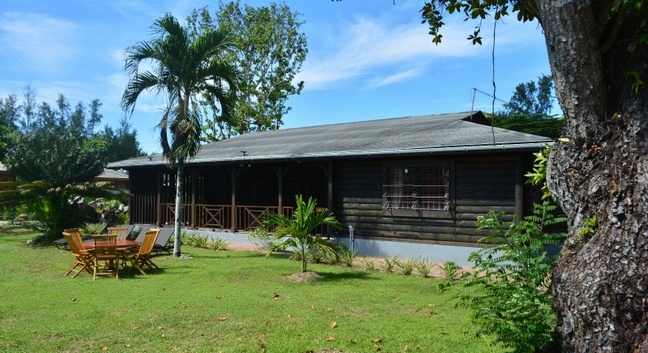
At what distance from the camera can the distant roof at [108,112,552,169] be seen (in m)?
11.6

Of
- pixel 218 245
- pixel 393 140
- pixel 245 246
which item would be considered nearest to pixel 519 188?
pixel 393 140

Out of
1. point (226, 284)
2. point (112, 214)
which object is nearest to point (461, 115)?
point (226, 284)

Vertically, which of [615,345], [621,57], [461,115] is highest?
[461,115]

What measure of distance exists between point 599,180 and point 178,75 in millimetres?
11428

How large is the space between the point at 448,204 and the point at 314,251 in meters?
3.53

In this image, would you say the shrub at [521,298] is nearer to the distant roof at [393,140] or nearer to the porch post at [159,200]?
the distant roof at [393,140]

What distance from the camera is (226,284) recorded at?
31.0 ft

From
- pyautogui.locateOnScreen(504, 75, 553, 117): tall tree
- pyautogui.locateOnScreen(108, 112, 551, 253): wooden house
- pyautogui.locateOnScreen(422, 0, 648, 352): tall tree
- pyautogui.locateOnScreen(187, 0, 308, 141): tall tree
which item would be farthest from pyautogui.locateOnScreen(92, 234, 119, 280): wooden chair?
pyautogui.locateOnScreen(504, 75, 553, 117): tall tree

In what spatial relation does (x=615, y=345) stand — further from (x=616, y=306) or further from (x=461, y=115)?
(x=461, y=115)

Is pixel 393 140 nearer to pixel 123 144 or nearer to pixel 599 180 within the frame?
pixel 599 180

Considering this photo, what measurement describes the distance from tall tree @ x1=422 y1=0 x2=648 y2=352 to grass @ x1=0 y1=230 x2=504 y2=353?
3.33ft

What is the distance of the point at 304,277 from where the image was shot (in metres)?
9.92

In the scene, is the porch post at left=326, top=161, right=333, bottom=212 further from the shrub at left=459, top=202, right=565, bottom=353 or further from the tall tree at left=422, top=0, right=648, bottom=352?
the tall tree at left=422, top=0, right=648, bottom=352

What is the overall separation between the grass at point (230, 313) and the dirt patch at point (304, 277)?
0.61ft
